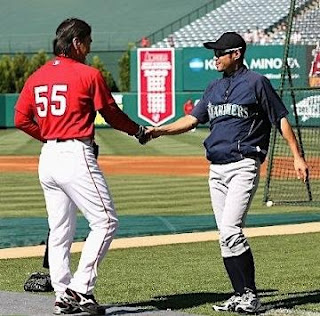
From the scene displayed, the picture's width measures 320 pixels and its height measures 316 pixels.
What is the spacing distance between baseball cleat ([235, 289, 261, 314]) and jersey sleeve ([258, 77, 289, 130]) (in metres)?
1.12

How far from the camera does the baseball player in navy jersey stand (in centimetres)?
752

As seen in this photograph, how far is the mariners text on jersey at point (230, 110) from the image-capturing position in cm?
759

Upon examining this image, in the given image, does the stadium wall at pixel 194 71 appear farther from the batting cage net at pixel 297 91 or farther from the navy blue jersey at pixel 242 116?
the navy blue jersey at pixel 242 116

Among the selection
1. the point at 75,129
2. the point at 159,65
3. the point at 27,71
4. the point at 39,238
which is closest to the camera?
the point at 75,129

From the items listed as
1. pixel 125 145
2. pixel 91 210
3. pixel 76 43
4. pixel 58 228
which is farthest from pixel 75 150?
pixel 125 145

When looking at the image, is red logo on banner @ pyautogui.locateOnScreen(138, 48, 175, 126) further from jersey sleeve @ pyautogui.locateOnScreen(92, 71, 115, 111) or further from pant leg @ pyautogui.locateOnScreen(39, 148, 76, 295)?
jersey sleeve @ pyautogui.locateOnScreen(92, 71, 115, 111)

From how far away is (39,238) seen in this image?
42.3 ft

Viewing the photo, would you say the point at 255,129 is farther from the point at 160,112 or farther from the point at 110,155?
the point at 160,112

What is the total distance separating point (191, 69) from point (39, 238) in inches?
1430

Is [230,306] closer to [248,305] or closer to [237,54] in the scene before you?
[248,305]

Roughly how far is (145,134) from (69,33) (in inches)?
38.3

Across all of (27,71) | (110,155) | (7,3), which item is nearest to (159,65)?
(110,155)

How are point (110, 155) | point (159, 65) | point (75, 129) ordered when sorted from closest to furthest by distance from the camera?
1. point (75, 129)
2. point (110, 155)
3. point (159, 65)

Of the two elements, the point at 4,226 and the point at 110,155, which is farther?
the point at 110,155
